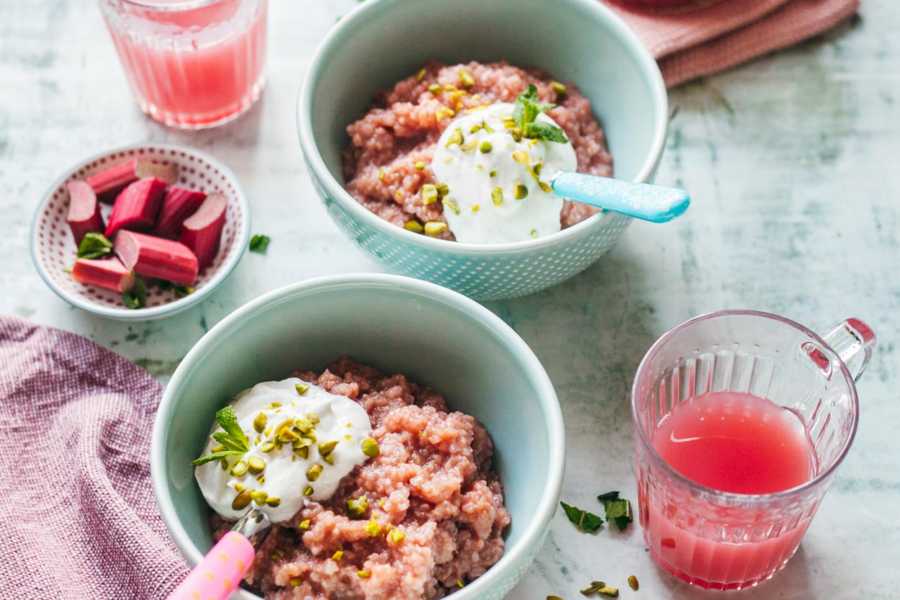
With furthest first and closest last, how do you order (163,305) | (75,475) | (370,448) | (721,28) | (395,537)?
(721,28), (163,305), (75,475), (370,448), (395,537)

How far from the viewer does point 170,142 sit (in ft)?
9.18

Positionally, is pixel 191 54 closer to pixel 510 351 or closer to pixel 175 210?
pixel 175 210

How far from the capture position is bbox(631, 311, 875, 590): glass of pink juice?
197 cm

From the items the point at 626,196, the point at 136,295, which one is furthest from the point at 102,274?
the point at 626,196

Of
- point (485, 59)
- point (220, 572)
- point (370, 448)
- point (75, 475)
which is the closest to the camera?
point (220, 572)

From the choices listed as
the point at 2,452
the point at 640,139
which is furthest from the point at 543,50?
the point at 2,452

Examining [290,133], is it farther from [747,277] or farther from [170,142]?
[747,277]

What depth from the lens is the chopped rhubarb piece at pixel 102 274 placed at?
7.98ft

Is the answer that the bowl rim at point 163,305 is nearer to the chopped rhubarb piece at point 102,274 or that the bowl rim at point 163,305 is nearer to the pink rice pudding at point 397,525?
the chopped rhubarb piece at point 102,274

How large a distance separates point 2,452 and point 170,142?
0.89 m

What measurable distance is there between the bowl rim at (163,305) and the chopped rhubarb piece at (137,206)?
0.13 meters

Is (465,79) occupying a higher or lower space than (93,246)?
higher

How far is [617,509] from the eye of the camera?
2207 mm

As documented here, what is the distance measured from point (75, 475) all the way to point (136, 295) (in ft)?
1.42
